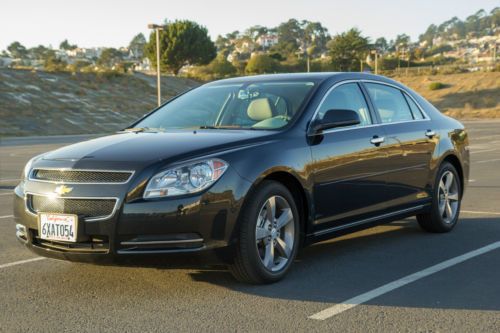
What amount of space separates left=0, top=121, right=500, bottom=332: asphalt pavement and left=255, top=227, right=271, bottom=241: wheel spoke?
0.37 metres

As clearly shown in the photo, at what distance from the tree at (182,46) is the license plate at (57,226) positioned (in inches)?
3183

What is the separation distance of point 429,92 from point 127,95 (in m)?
32.4

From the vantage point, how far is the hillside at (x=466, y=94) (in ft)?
208

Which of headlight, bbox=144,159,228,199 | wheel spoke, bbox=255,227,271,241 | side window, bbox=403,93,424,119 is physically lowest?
wheel spoke, bbox=255,227,271,241

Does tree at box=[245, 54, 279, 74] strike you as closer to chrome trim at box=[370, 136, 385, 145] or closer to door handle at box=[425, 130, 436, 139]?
door handle at box=[425, 130, 436, 139]

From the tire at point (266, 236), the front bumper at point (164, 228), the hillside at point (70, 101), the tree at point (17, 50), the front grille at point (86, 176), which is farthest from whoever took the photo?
the tree at point (17, 50)

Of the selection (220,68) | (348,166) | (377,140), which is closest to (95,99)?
(220,68)

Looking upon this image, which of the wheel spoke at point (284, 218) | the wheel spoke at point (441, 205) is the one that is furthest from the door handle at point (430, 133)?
the wheel spoke at point (284, 218)

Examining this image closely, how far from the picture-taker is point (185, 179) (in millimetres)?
5098

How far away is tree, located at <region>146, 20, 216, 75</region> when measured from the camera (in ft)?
280

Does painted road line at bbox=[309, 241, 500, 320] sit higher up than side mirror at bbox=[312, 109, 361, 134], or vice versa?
side mirror at bbox=[312, 109, 361, 134]

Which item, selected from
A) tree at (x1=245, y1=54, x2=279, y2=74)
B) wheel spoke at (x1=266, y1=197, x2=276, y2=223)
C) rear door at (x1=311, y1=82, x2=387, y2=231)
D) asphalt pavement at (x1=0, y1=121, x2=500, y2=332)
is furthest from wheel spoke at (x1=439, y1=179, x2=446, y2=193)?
tree at (x1=245, y1=54, x2=279, y2=74)

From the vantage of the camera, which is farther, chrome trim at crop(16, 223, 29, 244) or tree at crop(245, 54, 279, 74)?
tree at crop(245, 54, 279, 74)

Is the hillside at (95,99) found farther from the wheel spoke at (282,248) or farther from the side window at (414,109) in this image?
the wheel spoke at (282,248)
